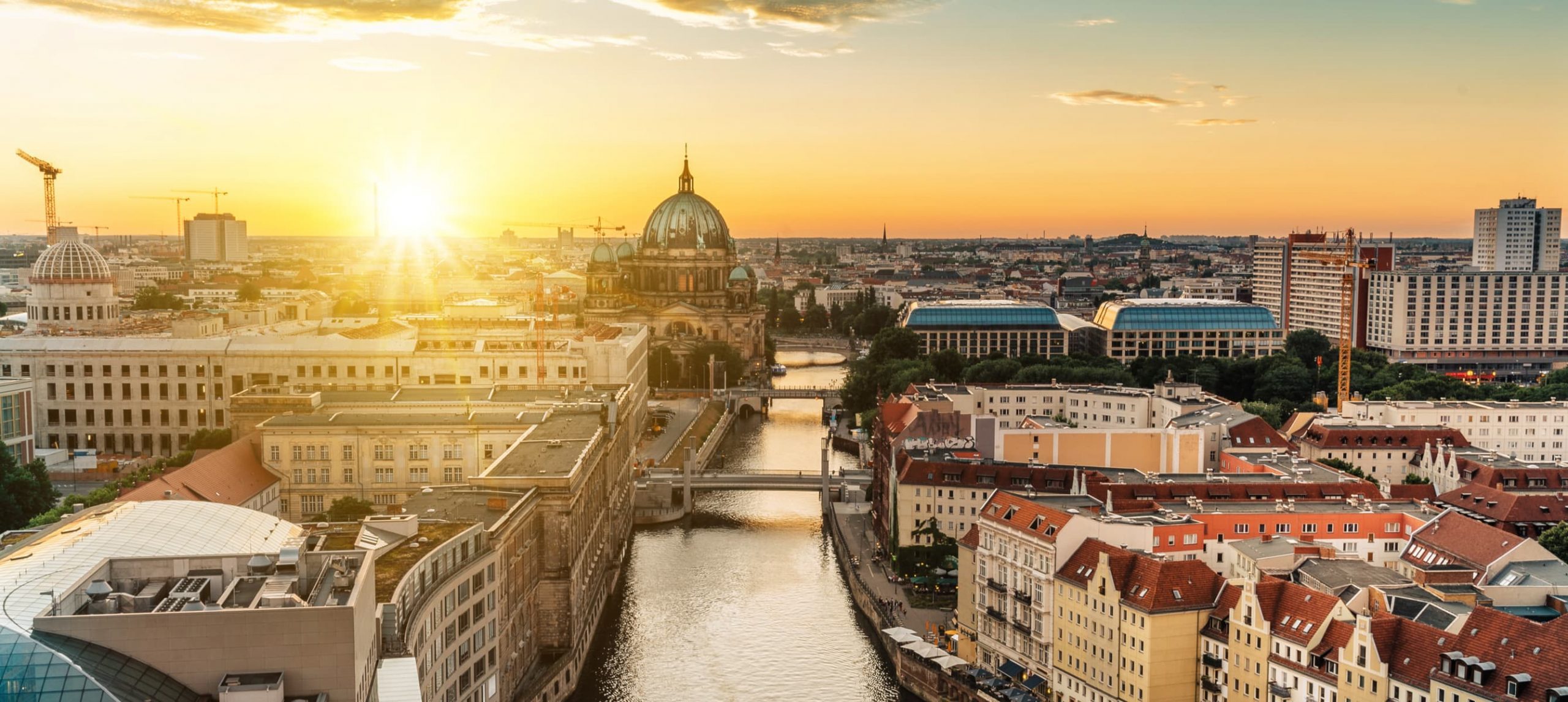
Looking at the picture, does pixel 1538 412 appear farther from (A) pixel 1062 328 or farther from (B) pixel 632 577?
(A) pixel 1062 328

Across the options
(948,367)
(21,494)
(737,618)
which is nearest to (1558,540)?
(737,618)

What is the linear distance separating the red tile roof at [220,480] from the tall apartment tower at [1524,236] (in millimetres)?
124477

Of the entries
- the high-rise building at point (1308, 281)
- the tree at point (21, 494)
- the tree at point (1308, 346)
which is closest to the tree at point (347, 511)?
the tree at point (21, 494)

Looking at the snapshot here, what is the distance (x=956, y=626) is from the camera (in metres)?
39.8

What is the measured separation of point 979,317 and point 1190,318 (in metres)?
15.2

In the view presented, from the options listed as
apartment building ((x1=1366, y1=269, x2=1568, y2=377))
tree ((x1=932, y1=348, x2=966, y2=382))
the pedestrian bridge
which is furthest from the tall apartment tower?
the pedestrian bridge

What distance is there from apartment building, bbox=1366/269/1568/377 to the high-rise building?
21.5 ft

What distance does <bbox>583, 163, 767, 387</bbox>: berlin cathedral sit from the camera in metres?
108

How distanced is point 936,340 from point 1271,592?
245 feet

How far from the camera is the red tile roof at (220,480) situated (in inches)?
1490

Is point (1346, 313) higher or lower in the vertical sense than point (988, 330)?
higher

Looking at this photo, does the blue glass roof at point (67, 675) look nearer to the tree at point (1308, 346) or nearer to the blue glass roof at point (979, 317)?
the tree at point (1308, 346)

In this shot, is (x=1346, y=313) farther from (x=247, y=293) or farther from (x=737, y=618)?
(x=247, y=293)

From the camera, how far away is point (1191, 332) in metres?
103
